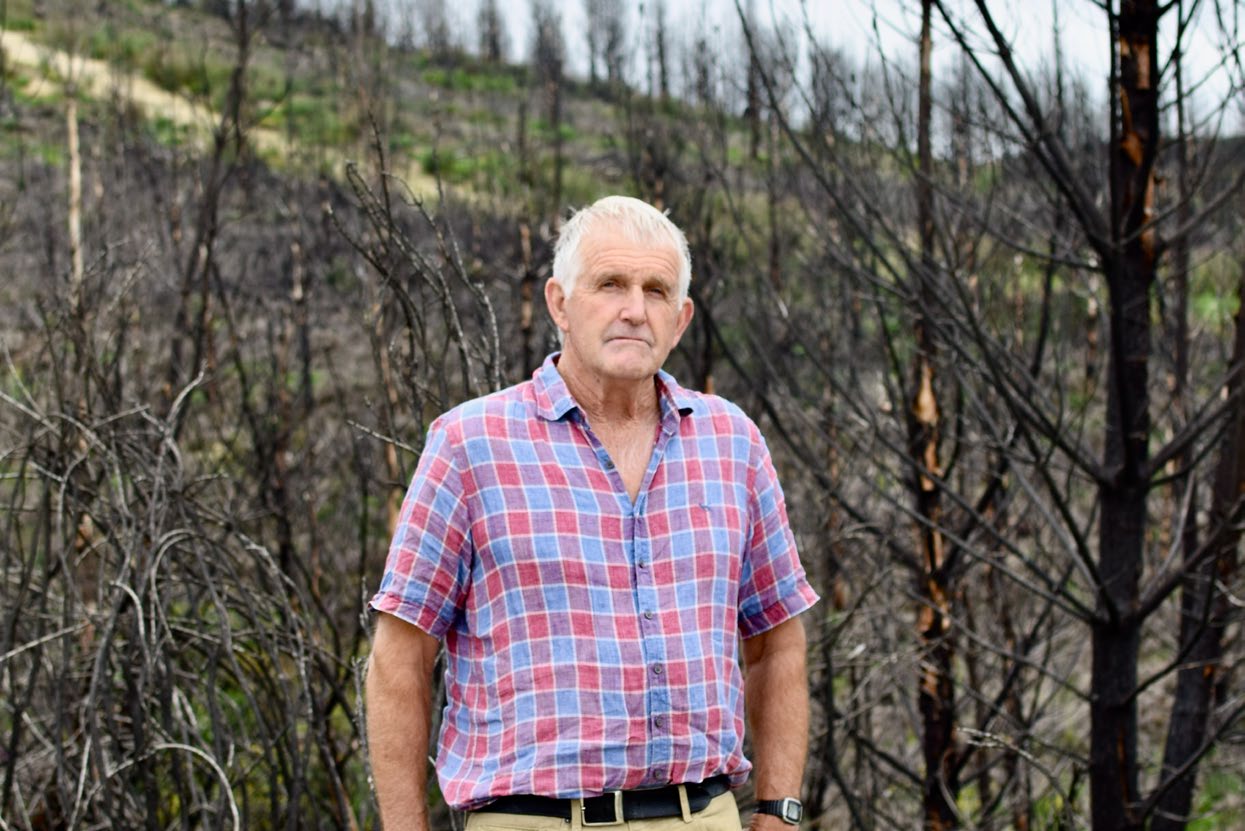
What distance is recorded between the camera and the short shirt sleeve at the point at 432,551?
6.26ft

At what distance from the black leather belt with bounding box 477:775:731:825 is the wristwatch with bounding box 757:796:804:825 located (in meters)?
0.21

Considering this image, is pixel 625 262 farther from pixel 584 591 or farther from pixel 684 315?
pixel 584 591

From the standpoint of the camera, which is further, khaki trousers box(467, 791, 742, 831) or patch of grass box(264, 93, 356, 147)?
patch of grass box(264, 93, 356, 147)

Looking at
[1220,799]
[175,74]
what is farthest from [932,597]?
[175,74]

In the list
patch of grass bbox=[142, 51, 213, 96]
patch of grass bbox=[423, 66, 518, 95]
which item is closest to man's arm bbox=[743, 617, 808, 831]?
patch of grass bbox=[142, 51, 213, 96]

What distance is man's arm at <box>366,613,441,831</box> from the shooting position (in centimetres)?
195

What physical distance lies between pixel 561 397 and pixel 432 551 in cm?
34

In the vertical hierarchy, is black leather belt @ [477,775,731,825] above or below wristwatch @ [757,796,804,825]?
above

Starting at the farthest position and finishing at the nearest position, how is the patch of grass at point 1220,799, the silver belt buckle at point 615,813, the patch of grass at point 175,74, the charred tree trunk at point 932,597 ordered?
the patch of grass at point 1220,799, the patch of grass at point 175,74, the charred tree trunk at point 932,597, the silver belt buckle at point 615,813

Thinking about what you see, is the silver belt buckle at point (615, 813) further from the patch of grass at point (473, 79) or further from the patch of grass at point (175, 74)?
the patch of grass at point (473, 79)

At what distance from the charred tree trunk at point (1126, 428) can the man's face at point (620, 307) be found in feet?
4.62

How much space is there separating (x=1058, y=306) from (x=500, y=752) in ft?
30.7

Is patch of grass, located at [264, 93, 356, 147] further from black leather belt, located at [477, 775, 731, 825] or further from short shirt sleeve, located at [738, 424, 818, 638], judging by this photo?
black leather belt, located at [477, 775, 731, 825]

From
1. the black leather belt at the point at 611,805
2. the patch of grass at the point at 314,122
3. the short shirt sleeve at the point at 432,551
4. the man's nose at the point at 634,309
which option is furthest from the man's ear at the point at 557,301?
the patch of grass at the point at 314,122
